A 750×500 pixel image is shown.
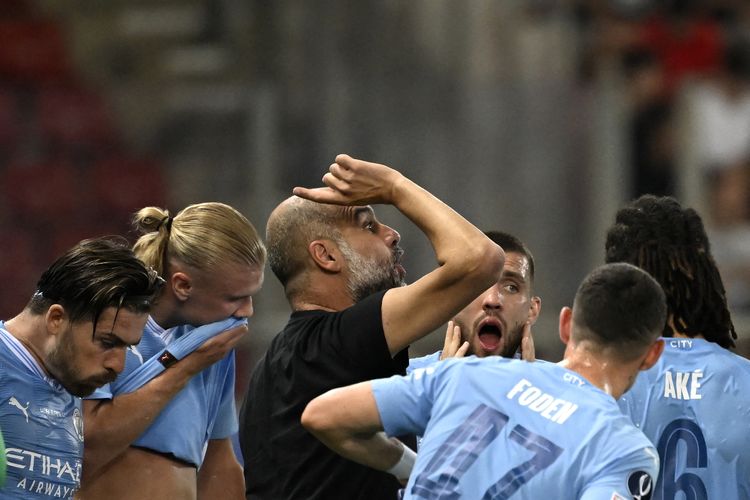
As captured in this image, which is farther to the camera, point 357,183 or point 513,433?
point 357,183

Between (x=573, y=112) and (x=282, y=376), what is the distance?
5116 mm

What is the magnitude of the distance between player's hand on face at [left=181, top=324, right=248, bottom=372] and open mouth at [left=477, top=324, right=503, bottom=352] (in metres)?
1.08

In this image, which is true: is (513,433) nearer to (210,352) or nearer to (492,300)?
(210,352)

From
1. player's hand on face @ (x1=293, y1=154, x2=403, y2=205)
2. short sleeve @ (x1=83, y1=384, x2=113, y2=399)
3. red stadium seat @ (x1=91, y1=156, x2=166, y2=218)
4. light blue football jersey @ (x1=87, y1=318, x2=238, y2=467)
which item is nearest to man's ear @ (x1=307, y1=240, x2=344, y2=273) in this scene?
player's hand on face @ (x1=293, y1=154, x2=403, y2=205)

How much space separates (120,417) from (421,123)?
4.88 metres

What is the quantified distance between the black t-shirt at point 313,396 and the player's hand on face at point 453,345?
0.55 m

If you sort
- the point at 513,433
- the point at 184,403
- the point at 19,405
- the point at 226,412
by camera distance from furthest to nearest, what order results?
the point at 226,412, the point at 184,403, the point at 19,405, the point at 513,433

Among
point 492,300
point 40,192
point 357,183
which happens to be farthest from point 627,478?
point 40,192

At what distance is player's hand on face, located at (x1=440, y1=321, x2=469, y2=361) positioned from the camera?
4.00 m

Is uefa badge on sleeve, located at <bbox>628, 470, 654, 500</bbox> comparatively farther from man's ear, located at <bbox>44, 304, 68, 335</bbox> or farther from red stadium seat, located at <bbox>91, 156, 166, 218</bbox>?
red stadium seat, located at <bbox>91, 156, 166, 218</bbox>

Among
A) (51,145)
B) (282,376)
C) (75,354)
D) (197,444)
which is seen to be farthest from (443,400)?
(51,145)

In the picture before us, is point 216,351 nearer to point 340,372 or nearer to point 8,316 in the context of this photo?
point 340,372

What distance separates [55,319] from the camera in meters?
3.38

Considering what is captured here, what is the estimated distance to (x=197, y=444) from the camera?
3.95 metres
